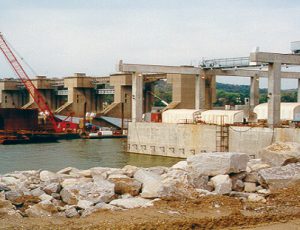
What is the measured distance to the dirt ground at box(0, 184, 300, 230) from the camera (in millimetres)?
13883

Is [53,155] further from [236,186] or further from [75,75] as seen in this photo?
[75,75]

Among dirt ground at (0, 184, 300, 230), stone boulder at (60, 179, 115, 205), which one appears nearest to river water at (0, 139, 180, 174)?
stone boulder at (60, 179, 115, 205)

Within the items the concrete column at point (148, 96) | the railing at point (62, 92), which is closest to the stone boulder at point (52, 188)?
the concrete column at point (148, 96)

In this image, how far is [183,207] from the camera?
1590 cm

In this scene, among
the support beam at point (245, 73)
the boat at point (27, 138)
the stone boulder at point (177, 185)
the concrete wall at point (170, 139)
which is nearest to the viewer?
the stone boulder at point (177, 185)

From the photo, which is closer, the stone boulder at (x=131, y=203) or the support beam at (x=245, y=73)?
the stone boulder at (x=131, y=203)

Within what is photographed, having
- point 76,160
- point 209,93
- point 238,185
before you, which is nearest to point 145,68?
point 76,160

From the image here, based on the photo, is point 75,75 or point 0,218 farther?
point 75,75

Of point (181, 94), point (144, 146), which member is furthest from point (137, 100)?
point (181, 94)

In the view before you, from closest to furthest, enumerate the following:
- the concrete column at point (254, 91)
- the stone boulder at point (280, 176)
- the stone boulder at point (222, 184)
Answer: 1. the stone boulder at point (222, 184)
2. the stone boulder at point (280, 176)
3. the concrete column at point (254, 91)

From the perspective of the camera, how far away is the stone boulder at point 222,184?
1795cm

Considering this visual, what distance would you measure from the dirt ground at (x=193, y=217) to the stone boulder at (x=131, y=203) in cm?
A: 31

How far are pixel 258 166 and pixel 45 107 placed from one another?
228 ft

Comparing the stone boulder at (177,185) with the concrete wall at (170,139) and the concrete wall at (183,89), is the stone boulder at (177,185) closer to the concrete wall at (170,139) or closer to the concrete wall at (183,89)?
the concrete wall at (170,139)
